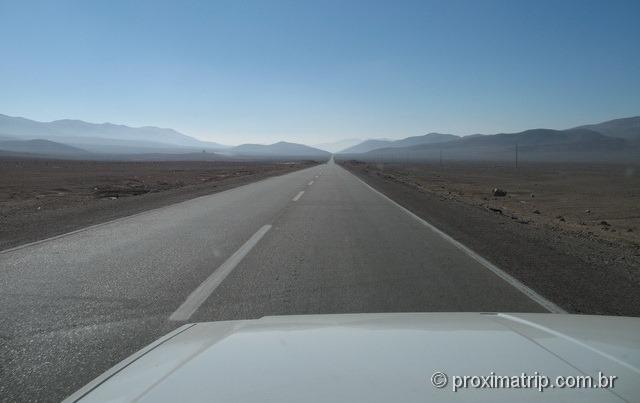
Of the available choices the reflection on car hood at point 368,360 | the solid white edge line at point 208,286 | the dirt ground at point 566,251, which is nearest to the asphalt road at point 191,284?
the solid white edge line at point 208,286

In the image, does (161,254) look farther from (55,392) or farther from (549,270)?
(549,270)

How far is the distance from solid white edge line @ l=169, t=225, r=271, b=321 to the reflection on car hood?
1.74 metres

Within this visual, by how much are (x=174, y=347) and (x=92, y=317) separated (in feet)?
8.37

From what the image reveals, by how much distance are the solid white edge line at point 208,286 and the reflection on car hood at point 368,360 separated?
1741 mm

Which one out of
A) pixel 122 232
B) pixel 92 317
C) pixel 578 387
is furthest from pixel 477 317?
pixel 122 232

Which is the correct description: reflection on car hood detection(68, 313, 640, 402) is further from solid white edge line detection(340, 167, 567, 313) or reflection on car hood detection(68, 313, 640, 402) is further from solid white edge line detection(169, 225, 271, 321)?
solid white edge line detection(340, 167, 567, 313)

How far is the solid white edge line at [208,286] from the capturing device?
212 inches

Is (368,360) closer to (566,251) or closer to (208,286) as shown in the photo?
(208,286)

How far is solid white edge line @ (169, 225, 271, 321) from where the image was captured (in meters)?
5.39

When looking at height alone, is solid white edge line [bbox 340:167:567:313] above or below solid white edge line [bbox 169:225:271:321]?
below

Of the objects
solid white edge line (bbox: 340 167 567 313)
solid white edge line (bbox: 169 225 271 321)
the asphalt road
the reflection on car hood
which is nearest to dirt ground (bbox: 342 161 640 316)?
solid white edge line (bbox: 340 167 567 313)

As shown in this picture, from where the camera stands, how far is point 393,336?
3.25 m

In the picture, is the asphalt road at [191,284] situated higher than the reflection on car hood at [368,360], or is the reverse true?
the reflection on car hood at [368,360]

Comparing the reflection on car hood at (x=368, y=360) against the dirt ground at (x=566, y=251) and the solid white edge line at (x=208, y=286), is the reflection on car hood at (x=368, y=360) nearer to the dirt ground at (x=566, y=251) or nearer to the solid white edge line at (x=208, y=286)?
the solid white edge line at (x=208, y=286)
